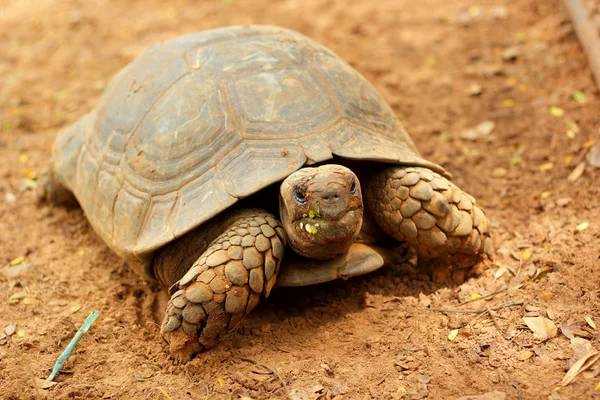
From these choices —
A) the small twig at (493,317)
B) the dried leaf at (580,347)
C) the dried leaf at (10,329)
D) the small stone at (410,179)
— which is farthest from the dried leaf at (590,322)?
the dried leaf at (10,329)

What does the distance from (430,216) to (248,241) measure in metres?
1.02

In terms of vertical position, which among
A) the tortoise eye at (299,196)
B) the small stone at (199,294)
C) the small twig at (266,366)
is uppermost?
the tortoise eye at (299,196)

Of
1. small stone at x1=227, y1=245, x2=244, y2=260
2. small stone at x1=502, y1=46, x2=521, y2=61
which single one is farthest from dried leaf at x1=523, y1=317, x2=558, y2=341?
small stone at x1=502, y1=46, x2=521, y2=61

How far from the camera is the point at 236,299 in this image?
3.05 meters

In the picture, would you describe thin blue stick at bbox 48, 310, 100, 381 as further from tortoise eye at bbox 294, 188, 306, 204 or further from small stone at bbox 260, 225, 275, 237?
tortoise eye at bbox 294, 188, 306, 204

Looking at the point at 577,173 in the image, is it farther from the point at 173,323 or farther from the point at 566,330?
the point at 173,323

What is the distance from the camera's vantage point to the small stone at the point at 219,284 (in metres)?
3.02

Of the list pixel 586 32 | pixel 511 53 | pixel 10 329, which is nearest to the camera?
pixel 10 329

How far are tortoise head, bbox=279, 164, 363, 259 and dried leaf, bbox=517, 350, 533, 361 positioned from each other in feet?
3.11

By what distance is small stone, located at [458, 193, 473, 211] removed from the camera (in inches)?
136

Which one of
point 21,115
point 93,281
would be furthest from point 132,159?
point 21,115

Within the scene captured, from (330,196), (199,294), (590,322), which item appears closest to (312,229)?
(330,196)

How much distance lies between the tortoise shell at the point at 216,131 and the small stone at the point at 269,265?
334mm

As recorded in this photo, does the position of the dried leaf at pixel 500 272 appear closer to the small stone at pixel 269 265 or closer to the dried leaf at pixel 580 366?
the dried leaf at pixel 580 366
